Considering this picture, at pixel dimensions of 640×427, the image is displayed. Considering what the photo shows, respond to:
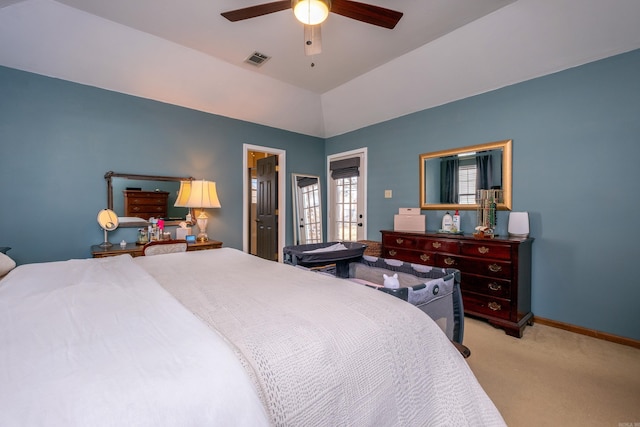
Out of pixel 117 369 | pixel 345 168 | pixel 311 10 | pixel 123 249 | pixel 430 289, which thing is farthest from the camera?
pixel 345 168

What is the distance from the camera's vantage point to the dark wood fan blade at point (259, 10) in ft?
6.39

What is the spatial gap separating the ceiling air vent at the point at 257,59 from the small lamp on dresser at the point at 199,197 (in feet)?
5.35

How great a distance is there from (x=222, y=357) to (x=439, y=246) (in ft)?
9.88

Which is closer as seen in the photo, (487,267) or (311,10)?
(311,10)

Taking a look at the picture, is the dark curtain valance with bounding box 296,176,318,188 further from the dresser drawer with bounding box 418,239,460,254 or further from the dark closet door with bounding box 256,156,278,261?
the dresser drawer with bounding box 418,239,460,254

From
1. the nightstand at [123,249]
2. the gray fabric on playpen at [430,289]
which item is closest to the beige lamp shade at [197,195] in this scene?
the nightstand at [123,249]

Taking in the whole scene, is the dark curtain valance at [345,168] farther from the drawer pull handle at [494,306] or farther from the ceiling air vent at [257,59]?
the drawer pull handle at [494,306]

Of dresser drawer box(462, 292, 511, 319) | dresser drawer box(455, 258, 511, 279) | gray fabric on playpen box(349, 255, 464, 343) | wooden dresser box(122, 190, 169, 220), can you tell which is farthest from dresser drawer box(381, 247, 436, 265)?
wooden dresser box(122, 190, 169, 220)

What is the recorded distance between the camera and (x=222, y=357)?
66cm

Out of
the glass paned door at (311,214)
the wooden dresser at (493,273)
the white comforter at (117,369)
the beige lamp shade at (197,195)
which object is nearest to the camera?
the white comforter at (117,369)

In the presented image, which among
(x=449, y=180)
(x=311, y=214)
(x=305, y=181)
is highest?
(x=305, y=181)

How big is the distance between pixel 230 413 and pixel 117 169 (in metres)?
3.63

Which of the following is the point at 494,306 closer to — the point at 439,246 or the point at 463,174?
the point at 439,246

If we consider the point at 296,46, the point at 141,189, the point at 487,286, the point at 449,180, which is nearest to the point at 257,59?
the point at 296,46
